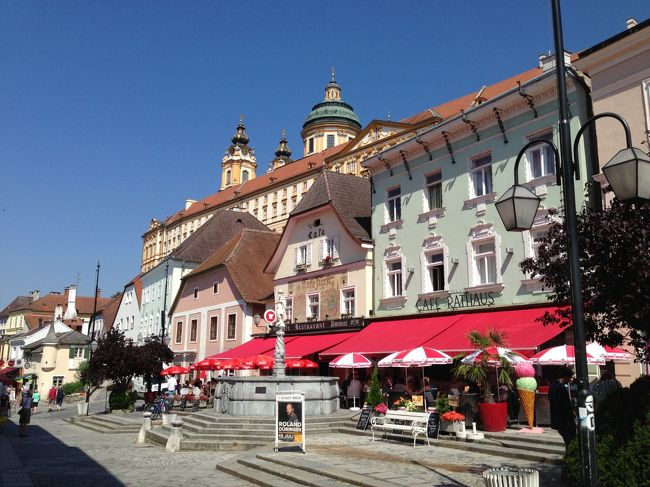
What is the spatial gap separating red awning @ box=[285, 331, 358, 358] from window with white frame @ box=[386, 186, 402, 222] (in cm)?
574

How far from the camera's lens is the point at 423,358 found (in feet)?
62.7

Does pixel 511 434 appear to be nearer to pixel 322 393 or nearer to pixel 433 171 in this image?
pixel 322 393

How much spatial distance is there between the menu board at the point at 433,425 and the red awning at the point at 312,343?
485 inches

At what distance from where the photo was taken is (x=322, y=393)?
20750 mm

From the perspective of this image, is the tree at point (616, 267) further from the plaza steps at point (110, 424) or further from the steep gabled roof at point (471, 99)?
the steep gabled roof at point (471, 99)

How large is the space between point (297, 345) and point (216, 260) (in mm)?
15611

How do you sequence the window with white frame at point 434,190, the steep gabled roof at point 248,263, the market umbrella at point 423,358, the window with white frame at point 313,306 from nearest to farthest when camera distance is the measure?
1. the market umbrella at point 423,358
2. the window with white frame at point 434,190
3. the window with white frame at point 313,306
4. the steep gabled roof at point 248,263

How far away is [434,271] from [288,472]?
585 inches

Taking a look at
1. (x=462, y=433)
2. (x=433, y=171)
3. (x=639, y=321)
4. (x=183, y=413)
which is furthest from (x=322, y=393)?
(x=639, y=321)

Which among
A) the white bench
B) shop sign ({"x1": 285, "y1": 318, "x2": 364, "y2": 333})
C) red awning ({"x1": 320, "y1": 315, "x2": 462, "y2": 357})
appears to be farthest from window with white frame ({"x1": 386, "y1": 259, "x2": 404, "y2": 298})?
the white bench

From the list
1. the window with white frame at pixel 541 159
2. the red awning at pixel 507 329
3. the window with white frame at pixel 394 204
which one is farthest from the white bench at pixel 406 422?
the window with white frame at pixel 394 204

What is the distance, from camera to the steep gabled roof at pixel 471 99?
61.2m

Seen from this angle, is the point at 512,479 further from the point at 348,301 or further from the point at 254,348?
the point at 254,348

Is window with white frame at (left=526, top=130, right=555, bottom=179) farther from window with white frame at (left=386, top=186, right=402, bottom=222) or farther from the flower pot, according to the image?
the flower pot
